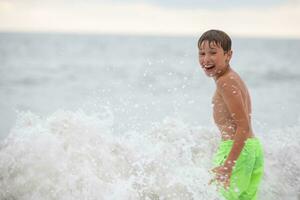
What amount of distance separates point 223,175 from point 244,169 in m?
0.16

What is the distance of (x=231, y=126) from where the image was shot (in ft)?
10.4

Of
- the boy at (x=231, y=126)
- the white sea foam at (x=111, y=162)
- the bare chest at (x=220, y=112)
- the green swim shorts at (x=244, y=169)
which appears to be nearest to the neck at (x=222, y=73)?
the boy at (x=231, y=126)

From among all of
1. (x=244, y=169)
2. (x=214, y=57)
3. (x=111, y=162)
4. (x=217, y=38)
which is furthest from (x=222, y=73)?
(x=111, y=162)

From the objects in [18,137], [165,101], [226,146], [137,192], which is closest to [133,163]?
[137,192]

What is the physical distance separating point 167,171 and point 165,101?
699cm

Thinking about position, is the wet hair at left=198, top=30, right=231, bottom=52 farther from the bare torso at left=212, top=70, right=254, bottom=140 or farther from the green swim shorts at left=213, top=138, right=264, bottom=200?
the green swim shorts at left=213, top=138, right=264, bottom=200

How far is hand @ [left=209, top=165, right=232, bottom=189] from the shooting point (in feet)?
10.1

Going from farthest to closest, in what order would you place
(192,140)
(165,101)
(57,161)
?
(165,101) < (192,140) < (57,161)

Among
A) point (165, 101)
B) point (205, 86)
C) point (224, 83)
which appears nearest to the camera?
point (224, 83)

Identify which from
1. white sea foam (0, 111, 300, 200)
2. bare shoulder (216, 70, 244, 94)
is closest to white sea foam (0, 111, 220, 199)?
white sea foam (0, 111, 300, 200)

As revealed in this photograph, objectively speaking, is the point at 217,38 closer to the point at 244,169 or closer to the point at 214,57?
the point at 214,57

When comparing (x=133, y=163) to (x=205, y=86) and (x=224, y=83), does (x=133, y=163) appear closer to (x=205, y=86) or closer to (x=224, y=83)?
(x=224, y=83)

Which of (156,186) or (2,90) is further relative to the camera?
(2,90)

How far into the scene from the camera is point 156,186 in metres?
4.16
